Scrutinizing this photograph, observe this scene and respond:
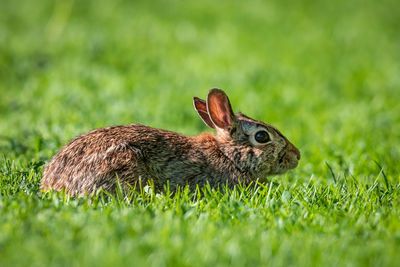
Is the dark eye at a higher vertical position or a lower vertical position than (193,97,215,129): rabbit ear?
lower

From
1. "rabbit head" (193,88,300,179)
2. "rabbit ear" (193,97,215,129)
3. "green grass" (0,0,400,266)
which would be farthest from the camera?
"rabbit ear" (193,97,215,129)

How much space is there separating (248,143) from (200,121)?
333 cm

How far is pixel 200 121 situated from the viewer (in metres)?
8.77

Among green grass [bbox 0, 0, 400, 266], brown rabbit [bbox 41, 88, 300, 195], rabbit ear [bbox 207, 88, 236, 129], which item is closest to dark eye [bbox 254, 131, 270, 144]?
brown rabbit [bbox 41, 88, 300, 195]

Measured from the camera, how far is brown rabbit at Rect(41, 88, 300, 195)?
181 inches

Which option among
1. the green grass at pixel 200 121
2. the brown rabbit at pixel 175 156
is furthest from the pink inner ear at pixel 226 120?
the green grass at pixel 200 121

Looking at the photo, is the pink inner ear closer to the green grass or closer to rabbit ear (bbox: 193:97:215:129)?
rabbit ear (bbox: 193:97:215:129)

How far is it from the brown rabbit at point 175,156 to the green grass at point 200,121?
18 centimetres

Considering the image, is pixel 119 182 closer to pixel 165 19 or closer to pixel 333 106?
pixel 333 106

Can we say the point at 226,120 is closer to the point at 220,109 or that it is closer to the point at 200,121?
the point at 220,109

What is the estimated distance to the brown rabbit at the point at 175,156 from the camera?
4594mm

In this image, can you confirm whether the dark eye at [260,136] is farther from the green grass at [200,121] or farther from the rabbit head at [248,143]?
the green grass at [200,121]

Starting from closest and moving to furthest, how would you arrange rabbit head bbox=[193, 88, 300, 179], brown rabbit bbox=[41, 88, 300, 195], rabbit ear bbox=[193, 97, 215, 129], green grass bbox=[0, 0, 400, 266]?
1. green grass bbox=[0, 0, 400, 266]
2. brown rabbit bbox=[41, 88, 300, 195]
3. rabbit head bbox=[193, 88, 300, 179]
4. rabbit ear bbox=[193, 97, 215, 129]

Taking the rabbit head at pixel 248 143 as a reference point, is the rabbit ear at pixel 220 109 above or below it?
above
